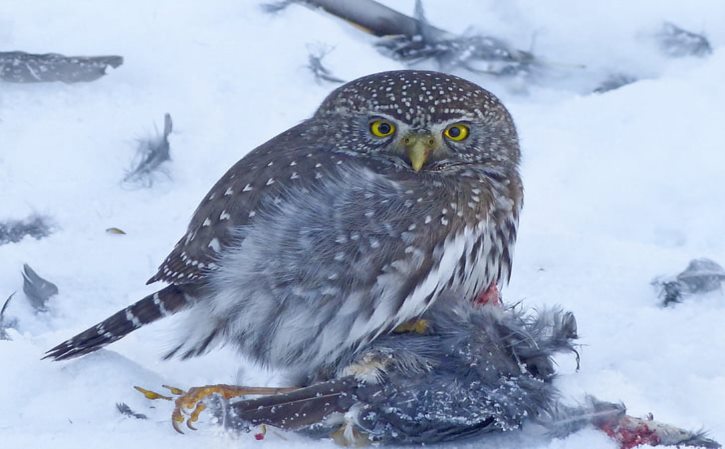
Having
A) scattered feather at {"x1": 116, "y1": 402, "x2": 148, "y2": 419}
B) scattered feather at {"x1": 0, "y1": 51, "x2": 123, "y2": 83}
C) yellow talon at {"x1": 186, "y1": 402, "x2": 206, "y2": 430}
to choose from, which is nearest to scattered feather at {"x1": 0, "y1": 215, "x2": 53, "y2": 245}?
scattered feather at {"x1": 0, "y1": 51, "x2": 123, "y2": 83}

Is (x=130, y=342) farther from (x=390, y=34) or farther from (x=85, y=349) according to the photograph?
(x=390, y=34)

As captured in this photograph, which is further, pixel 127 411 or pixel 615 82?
pixel 615 82

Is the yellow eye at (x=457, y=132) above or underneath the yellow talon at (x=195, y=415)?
above

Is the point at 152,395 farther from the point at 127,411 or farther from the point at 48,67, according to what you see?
the point at 48,67

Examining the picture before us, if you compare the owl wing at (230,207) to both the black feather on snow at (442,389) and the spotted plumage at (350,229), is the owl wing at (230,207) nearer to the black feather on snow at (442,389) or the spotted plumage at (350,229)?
the spotted plumage at (350,229)

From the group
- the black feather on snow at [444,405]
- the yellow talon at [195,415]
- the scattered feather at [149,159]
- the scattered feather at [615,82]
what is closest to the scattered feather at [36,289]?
the scattered feather at [149,159]

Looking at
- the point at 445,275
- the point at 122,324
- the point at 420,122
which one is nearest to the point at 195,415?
the point at 122,324
